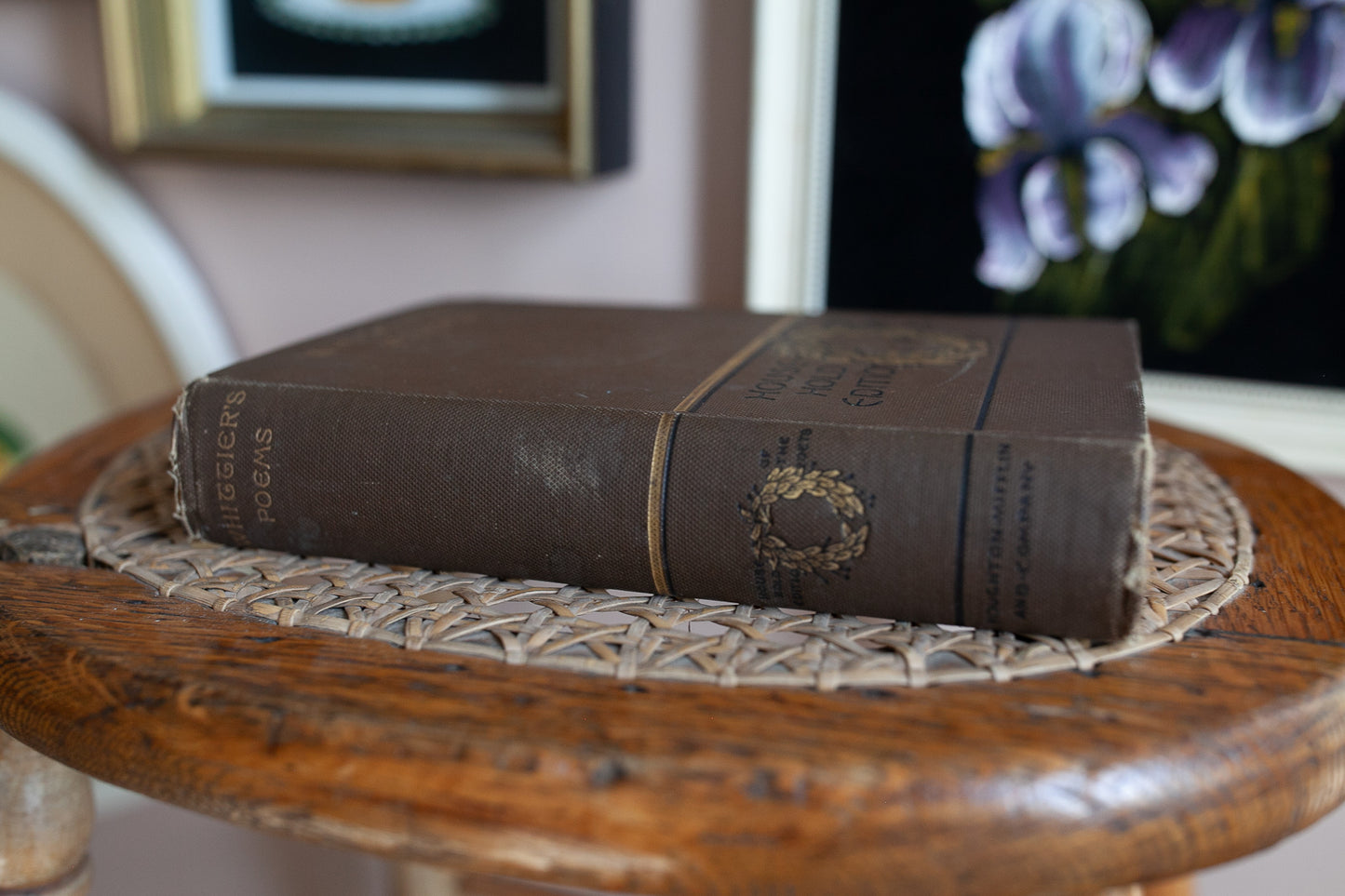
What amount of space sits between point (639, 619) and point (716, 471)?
5 centimetres

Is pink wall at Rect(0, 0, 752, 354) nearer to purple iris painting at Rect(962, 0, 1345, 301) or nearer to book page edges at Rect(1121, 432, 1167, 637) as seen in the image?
purple iris painting at Rect(962, 0, 1345, 301)

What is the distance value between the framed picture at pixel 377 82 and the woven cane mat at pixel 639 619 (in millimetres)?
368

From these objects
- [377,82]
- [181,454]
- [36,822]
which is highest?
[377,82]

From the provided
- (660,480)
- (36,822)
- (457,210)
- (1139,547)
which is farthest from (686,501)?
(457,210)

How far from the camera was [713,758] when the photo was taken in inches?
9.6

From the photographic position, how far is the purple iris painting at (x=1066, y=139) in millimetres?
615

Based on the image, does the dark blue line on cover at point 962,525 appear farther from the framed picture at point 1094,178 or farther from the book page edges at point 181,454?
the framed picture at point 1094,178

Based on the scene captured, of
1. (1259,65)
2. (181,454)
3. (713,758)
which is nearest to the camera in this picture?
(713,758)

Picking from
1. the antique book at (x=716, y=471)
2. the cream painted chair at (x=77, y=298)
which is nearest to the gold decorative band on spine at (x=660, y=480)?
the antique book at (x=716, y=471)

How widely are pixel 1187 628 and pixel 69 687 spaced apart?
0.96ft

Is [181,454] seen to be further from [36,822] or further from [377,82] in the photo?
[377,82]

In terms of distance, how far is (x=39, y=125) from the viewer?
79 centimetres

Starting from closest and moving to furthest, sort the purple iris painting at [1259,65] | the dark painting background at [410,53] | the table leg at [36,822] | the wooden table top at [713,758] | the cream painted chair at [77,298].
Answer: the wooden table top at [713,758] → the table leg at [36,822] → the purple iris painting at [1259,65] → the dark painting background at [410,53] → the cream painted chair at [77,298]

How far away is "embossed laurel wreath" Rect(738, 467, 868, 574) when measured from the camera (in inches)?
11.5
